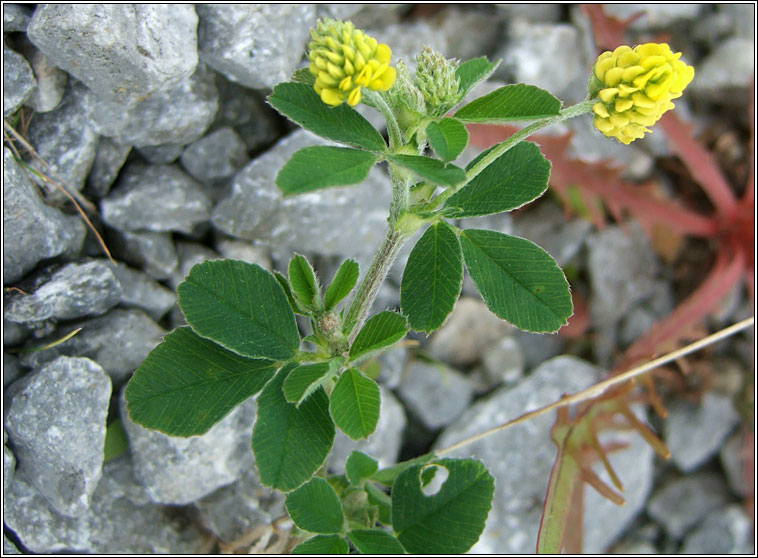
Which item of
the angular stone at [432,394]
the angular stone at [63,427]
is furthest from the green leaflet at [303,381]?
the angular stone at [432,394]

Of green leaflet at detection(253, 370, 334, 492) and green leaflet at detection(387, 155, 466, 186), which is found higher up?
green leaflet at detection(387, 155, 466, 186)

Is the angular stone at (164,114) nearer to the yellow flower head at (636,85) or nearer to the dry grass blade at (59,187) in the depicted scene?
the dry grass blade at (59,187)

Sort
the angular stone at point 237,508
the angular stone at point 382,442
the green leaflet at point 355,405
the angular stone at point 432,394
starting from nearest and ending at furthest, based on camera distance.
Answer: the green leaflet at point 355,405 < the angular stone at point 237,508 < the angular stone at point 382,442 < the angular stone at point 432,394

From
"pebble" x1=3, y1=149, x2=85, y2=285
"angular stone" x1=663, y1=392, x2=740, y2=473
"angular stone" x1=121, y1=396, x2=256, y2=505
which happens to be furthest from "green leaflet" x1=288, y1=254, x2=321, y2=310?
"angular stone" x1=663, y1=392, x2=740, y2=473

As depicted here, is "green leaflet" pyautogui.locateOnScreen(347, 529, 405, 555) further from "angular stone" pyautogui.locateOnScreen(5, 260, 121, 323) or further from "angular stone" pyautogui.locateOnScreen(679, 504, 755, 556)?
"angular stone" pyautogui.locateOnScreen(679, 504, 755, 556)

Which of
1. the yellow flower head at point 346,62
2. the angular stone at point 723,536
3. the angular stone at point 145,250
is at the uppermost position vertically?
the yellow flower head at point 346,62

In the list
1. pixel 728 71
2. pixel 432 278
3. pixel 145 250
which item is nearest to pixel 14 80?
pixel 145 250
